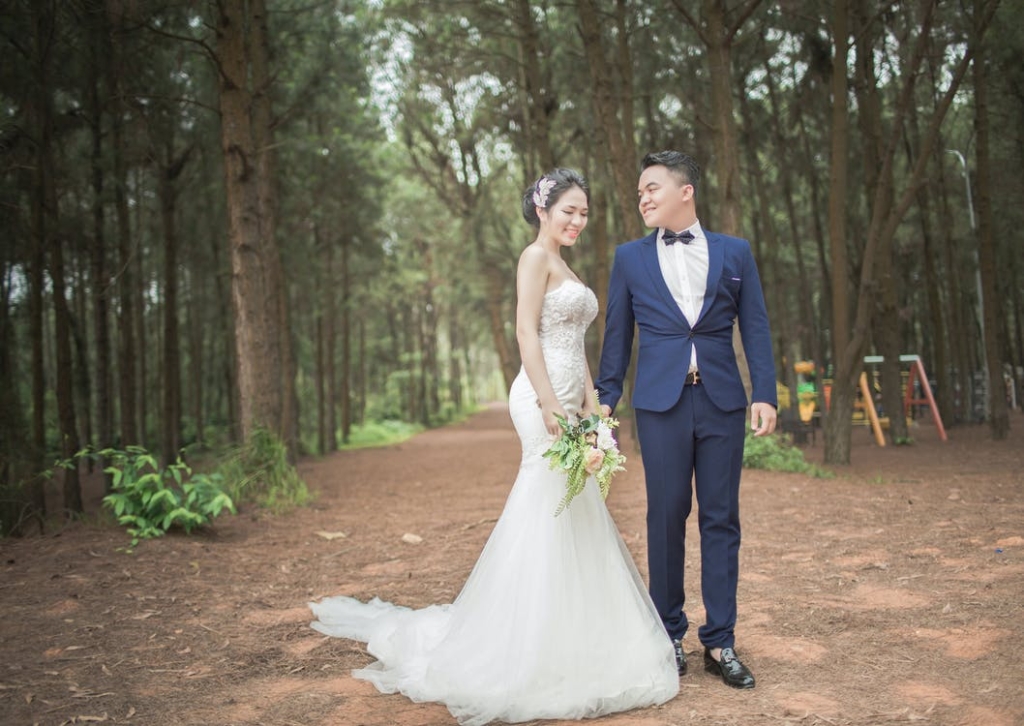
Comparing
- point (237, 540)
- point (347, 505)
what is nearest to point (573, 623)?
point (237, 540)

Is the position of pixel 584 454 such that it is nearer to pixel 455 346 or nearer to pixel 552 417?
pixel 552 417

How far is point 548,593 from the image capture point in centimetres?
397

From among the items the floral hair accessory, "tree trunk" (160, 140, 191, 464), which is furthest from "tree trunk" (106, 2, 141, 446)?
the floral hair accessory

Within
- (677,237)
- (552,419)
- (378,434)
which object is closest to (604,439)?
(552,419)

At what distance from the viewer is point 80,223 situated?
12492 millimetres

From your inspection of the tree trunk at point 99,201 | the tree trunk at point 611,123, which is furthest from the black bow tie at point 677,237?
the tree trunk at point 611,123

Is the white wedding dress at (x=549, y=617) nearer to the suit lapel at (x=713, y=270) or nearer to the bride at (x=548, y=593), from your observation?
the bride at (x=548, y=593)

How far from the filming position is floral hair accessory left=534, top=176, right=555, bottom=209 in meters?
4.19

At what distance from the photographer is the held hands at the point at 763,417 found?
3.97 meters

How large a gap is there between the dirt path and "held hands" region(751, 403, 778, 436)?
1.08 meters

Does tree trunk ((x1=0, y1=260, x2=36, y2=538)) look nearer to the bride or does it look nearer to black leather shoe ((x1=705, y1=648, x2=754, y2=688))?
the bride

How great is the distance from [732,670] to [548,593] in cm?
85

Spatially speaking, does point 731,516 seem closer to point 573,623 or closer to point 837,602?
point 573,623

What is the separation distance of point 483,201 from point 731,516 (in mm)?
21496
